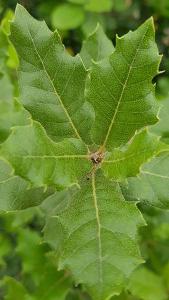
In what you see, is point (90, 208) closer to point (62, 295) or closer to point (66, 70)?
point (66, 70)

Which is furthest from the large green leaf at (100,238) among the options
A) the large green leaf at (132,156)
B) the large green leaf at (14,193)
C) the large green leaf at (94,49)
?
the large green leaf at (94,49)

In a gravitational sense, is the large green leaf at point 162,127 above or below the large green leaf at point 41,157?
below

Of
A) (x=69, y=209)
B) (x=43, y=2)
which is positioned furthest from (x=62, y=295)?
(x=43, y=2)

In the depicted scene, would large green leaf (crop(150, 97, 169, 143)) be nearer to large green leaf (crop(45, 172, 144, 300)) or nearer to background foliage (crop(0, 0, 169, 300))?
background foliage (crop(0, 0, 169, 300))

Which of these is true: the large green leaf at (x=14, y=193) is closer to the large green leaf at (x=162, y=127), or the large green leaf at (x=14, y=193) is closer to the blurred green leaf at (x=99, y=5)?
the large green leaf at (x=162, y=127)

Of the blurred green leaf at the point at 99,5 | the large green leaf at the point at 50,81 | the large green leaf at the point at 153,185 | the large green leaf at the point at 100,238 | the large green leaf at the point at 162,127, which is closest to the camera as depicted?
the large green leaf at the point at 100,238

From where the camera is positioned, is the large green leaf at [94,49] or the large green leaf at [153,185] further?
the large green leaf at [94,49]
